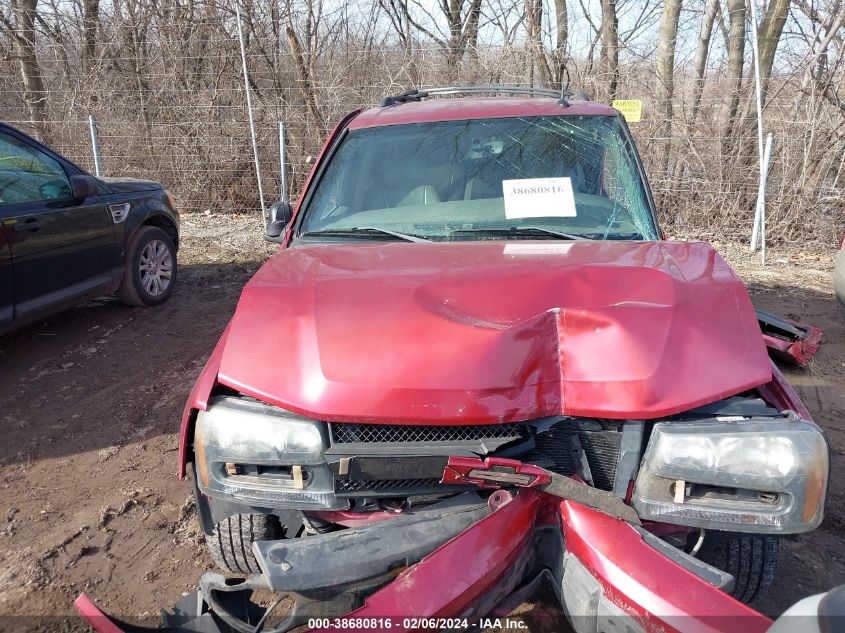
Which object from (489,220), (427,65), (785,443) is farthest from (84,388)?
(427,65)

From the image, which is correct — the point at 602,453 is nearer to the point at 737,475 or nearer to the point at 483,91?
the point at 737,475

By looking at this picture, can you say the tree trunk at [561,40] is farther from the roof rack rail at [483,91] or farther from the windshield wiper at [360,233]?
the windshield wiper at [360,233]

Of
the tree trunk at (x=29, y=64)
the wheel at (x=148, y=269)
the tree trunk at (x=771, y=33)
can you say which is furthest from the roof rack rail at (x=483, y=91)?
the tree trunk at (x=29, y=64)

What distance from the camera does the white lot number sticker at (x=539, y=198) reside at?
2.84 metres

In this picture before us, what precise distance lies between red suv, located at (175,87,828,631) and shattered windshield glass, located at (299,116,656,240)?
0.63 m

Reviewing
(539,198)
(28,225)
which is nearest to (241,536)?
(539,198)

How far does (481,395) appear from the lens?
1.70 m

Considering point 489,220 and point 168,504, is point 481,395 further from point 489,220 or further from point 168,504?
point 168,504

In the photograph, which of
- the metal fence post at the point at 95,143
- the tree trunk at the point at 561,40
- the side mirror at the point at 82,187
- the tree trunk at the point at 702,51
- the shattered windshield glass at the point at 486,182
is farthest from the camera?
the tree trunk at the point at 561,40

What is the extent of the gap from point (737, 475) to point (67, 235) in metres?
5.00

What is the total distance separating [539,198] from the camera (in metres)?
2.89

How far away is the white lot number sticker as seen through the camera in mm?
2844

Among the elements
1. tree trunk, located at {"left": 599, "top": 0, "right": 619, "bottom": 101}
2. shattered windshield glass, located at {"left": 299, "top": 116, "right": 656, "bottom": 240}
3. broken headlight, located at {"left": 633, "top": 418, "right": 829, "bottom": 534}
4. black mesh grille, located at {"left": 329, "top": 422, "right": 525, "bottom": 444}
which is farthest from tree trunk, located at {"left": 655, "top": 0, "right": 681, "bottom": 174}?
black mesh grille, located at {"left": 329, "top": 422, "right": 525, "bottom": 444}

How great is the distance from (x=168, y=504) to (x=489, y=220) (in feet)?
7.09
